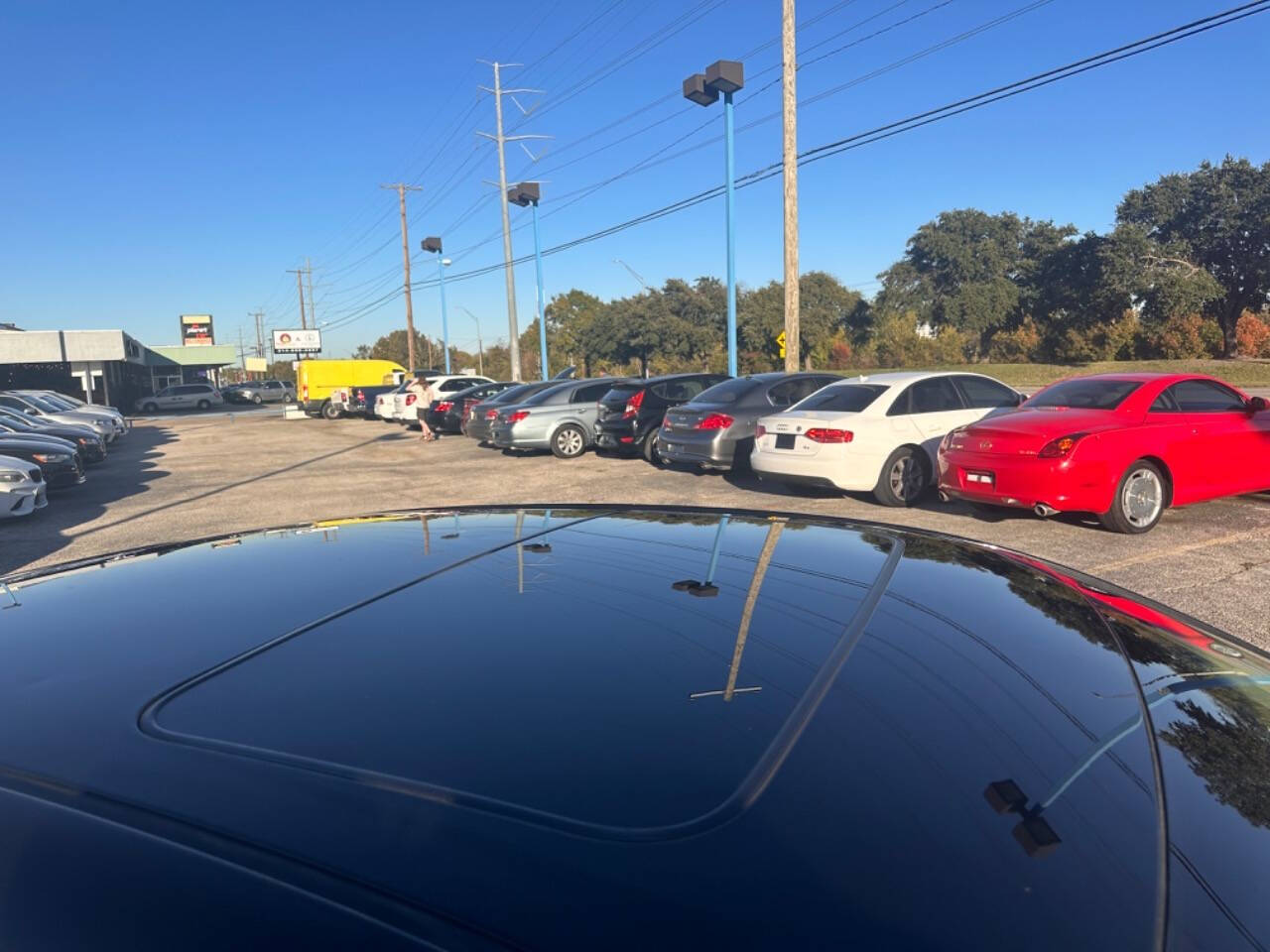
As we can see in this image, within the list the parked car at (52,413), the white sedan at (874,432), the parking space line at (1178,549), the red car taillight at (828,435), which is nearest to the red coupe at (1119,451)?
the parking space line at (1178,549)

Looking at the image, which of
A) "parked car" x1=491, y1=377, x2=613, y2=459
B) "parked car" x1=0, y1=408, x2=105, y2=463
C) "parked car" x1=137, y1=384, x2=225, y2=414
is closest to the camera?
"parked car" x1=0, y1=408, x2=105, y2=463

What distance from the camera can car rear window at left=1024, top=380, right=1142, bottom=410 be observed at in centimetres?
815

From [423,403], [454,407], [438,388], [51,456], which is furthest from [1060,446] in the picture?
[438,388]

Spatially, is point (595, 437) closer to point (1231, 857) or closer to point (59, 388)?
point (1231, 857)

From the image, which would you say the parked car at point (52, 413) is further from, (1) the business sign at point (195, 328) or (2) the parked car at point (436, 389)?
(1) the business sign at point (195, 328)

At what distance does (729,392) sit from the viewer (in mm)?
12492

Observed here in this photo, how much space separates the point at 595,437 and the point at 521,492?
3.66 metres

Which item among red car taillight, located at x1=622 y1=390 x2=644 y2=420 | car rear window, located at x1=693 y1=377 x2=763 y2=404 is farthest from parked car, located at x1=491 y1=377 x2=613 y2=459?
car rear window, located at x1=693 y1=377 x2=763 y2=404

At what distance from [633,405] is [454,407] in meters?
9.25

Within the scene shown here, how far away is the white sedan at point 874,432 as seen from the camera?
9602 millimetres

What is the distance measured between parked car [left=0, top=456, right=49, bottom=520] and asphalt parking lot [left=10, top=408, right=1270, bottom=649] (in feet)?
0.93

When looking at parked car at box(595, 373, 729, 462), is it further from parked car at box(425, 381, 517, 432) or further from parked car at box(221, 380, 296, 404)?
parked car at box(221, 380, 296, 404)

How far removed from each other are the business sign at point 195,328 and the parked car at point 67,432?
83398 millimetres

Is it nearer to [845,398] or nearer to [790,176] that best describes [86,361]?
[790,176]
